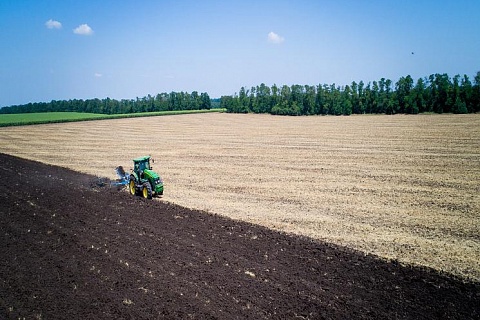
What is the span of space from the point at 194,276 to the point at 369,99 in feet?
285

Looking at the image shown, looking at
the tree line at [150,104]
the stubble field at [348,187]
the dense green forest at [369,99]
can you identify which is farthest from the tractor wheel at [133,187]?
the tree line at [150,104]

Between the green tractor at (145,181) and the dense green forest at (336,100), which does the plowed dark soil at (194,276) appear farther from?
the dense green forest at (336,100)

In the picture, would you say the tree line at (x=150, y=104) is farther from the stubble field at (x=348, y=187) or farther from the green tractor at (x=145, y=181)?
the green tractor at (x=145, y=181)

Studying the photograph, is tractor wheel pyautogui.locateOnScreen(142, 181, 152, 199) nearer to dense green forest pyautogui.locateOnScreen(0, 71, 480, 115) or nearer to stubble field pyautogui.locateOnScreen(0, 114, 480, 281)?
stubble field pyautogui.locateOnScreen(0, 114, 480, 281)

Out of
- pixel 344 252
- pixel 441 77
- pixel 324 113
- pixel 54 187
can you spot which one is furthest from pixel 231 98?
pixel 344 252

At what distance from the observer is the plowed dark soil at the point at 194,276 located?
627cm

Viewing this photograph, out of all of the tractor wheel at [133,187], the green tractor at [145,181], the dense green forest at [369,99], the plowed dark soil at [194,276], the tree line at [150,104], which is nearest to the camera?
the plowed dark soil at [194,276]

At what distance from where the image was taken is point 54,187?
16.3 metres

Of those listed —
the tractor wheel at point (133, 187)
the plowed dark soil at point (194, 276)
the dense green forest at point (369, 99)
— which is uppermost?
the dense green forest at point (369, 99)

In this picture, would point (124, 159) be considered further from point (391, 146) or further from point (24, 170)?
point (391, 146)

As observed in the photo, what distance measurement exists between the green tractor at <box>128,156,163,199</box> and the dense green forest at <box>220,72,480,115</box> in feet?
247

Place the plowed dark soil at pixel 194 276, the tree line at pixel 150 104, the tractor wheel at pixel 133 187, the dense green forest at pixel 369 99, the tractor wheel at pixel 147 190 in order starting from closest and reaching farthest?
the plowed dark soil at pixel 194 276, the tractor wheel at pixel 147 190, the tractor wheel at pixel 133 187, the dense green forest at pixel 369 99, the tree line at pixel 150 104

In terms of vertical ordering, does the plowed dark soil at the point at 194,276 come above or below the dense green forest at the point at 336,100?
below

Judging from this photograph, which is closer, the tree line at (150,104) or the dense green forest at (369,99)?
the dense green forest at (369,99)
